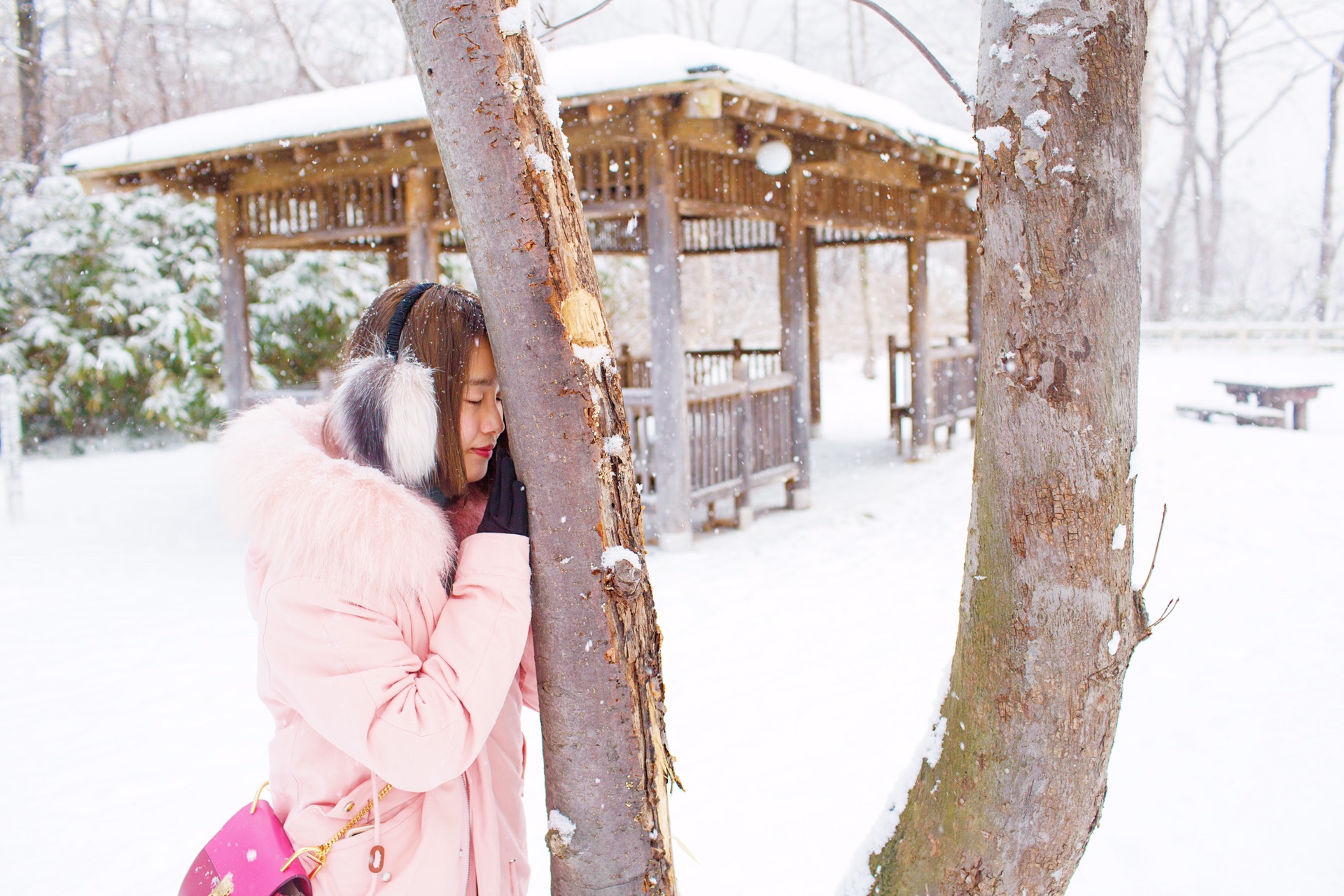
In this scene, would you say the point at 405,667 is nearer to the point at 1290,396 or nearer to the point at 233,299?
the point at 233,299

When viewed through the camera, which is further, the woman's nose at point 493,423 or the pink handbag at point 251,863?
the woman's nose at point 493,423

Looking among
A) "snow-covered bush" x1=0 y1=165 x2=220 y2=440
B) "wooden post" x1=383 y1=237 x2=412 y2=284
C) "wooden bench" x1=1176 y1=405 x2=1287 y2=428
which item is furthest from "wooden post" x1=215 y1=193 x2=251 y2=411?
"wooden bench" x1=1176 y1=405 x2=1287 y2=428

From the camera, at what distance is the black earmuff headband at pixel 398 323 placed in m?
1.54

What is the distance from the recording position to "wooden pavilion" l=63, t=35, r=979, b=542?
623 cm

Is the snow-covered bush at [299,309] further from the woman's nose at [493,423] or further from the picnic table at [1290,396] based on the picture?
the woman's nose at [493,423]

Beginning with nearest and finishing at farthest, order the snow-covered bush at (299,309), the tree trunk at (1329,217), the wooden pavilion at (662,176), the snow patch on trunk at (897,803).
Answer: the snow patch on trunk at (897,803)
the wooden pavilion at (662,176)
the snow-covered bush at (299,309)
the tree trunk at (1329,217)

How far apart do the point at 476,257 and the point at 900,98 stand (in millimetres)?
33779

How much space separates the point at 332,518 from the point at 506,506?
0.88ft

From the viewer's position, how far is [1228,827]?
3.14 metres

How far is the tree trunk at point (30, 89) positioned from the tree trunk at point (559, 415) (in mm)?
17993

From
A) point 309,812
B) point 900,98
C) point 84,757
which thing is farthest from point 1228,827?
point 900,98

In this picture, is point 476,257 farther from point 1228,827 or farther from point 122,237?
point 122,237

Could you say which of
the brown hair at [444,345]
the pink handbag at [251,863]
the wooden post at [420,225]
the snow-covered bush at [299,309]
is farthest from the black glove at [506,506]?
the snow-covered bush at [299,309]

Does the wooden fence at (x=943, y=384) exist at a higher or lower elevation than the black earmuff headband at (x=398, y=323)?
lower
